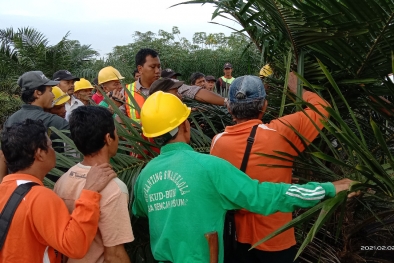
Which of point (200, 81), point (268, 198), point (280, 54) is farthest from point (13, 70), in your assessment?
point (268, 198)

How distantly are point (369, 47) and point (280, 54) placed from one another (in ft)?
2.21

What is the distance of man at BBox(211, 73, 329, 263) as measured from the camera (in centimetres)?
215

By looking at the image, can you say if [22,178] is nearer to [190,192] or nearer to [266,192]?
[190,192]

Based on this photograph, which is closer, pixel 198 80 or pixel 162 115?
pixel 162 115

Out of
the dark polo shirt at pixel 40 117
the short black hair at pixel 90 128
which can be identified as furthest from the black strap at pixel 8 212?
the dark polo shirt at pixel 40 117

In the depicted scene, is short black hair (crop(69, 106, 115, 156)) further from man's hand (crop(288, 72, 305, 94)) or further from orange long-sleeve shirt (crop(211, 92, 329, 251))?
man's hand (crop(288, 72, 305, 94))

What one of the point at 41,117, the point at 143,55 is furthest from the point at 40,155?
the point at 143,55

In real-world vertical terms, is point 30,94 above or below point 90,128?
below

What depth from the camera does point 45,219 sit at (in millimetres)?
1737

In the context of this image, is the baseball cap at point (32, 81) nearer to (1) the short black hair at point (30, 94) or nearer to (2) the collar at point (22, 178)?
(1) the short black hair at point (30, 94)

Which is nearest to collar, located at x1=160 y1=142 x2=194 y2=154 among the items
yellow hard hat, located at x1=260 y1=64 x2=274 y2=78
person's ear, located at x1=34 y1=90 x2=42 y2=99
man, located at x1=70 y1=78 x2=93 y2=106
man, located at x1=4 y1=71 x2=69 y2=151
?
yellow hard hat, located at x1=260 y1=64 x2=274 y2=78

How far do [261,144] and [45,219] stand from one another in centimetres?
103

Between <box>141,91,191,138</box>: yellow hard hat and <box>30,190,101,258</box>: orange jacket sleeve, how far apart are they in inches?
15.4

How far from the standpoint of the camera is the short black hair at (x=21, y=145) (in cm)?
192
